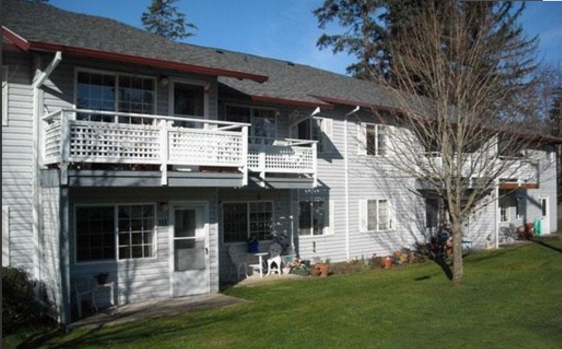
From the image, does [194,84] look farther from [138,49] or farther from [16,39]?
[16,39]

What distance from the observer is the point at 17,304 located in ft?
34.8

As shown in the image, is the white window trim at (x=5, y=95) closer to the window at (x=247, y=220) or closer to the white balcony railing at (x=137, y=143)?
the white balcony railing at (x=137, y=143)

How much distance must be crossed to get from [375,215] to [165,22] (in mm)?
33001

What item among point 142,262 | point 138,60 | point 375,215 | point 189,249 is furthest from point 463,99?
point 142,262

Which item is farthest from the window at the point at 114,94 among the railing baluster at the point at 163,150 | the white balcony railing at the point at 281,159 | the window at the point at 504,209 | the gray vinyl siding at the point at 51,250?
the window at the point at 504,209

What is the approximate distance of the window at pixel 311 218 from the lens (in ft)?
61.5

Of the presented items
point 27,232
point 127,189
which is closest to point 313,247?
point 127,189

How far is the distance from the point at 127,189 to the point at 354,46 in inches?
1312

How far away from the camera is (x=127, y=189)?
1301 centimetres

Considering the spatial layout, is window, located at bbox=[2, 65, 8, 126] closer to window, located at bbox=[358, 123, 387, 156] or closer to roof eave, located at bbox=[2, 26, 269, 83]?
roof eave, located at bbox=[2, 26, 269, 83]

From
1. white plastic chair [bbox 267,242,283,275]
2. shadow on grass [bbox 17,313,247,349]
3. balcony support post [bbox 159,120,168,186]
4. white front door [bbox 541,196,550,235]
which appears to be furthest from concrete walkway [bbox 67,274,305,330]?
white front door [bbox 541,196,550,235]

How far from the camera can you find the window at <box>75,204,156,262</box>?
490 inches

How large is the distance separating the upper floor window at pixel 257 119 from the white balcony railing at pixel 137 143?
11.9 ft

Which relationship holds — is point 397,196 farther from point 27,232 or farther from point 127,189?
point 27,232
